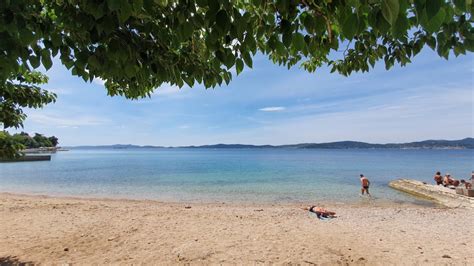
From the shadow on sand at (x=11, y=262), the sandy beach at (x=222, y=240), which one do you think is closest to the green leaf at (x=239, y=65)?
the sandy beach at (x=222, y=240)

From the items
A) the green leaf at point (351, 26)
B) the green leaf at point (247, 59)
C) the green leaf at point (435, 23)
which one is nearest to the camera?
the green leaf at point (435, 23)

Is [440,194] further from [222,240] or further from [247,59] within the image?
[247,59]

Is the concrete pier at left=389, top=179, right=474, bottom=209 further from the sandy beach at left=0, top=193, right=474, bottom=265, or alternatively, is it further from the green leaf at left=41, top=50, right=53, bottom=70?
the green leaf at left=41, top=50, right=53, bottom=70

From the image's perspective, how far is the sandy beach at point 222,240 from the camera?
→ 21.9 ft

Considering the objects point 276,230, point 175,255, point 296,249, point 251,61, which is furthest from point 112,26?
point 276,230

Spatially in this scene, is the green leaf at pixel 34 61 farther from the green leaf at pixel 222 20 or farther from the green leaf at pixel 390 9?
the green leaf at pixel 390 9

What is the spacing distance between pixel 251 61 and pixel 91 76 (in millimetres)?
1502

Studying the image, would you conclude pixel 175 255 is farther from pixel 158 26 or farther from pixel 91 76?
pixel 158 26

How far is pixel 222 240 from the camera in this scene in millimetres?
8141

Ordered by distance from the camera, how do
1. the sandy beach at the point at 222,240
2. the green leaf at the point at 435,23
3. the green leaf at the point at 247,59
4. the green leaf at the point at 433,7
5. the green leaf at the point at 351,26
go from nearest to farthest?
1. the green leaf at the point at 433,7
2. the green leaf at the point at 435,23
3. the green leaf at the point at 351,26
4. the green leaf at the point at 247,59
5. the sandy beach at the point at 222,240

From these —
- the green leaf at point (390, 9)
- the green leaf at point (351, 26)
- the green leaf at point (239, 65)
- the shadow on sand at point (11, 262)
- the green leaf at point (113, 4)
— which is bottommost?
the shadow on sand at point (11, 262)

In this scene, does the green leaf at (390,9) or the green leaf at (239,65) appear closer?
the green leaf at (390,9)

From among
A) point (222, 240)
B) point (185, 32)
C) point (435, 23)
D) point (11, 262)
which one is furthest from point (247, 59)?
point (222, 240)

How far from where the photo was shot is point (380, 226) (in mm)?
11273
